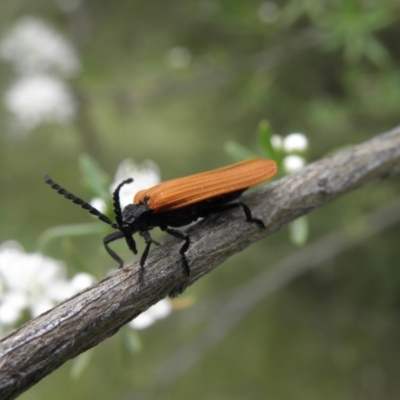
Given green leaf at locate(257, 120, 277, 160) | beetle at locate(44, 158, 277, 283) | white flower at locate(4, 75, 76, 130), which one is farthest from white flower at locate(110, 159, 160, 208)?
white flower at locate(4, 75, 76, 130)

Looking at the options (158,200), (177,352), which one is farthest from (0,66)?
(158,200)

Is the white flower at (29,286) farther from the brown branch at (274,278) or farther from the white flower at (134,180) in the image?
the brown branch at (274,278)

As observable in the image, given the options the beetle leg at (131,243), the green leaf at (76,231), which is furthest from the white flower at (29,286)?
the beetle leg at (131,243)

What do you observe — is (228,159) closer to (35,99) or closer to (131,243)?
(35,99)

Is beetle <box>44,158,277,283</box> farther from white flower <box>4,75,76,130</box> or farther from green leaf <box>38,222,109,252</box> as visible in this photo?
white flower <box>4,75,76,130</box>

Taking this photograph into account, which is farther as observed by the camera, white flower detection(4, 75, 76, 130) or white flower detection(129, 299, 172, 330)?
white flower detection(4, 75, 76, 130)

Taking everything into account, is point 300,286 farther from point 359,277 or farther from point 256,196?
point 256,196
